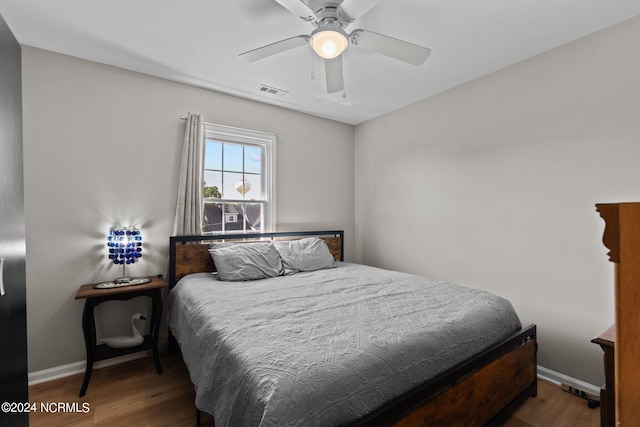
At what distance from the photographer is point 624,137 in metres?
2.00

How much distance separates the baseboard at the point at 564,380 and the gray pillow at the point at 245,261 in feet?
7.71

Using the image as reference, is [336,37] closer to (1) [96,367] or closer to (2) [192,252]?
(2) [192,252]

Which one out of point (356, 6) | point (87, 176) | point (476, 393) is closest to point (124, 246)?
point (87, 176)

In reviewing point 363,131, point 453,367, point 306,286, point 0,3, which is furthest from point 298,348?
point 363,131

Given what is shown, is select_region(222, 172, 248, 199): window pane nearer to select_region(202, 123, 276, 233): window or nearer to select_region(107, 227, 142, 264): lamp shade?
select_region(202, 123, 276, 233): window

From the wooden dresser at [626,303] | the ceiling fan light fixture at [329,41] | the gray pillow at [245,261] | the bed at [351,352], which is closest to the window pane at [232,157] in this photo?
the gray pillow at [245,261]

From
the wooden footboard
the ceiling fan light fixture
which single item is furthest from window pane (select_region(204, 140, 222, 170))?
the wooden footboard

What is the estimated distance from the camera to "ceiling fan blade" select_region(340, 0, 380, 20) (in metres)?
1.56

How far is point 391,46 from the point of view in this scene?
6.23 feet

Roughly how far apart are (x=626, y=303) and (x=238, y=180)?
10.6ft

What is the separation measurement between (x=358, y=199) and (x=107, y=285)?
9.99ft

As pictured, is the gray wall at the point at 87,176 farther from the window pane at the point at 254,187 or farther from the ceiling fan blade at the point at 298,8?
the ceiling fan blade at the point at 298,8

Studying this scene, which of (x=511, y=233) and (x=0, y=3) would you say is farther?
(x=511, y=233)

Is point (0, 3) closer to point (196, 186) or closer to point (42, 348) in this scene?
point (196, 186)
